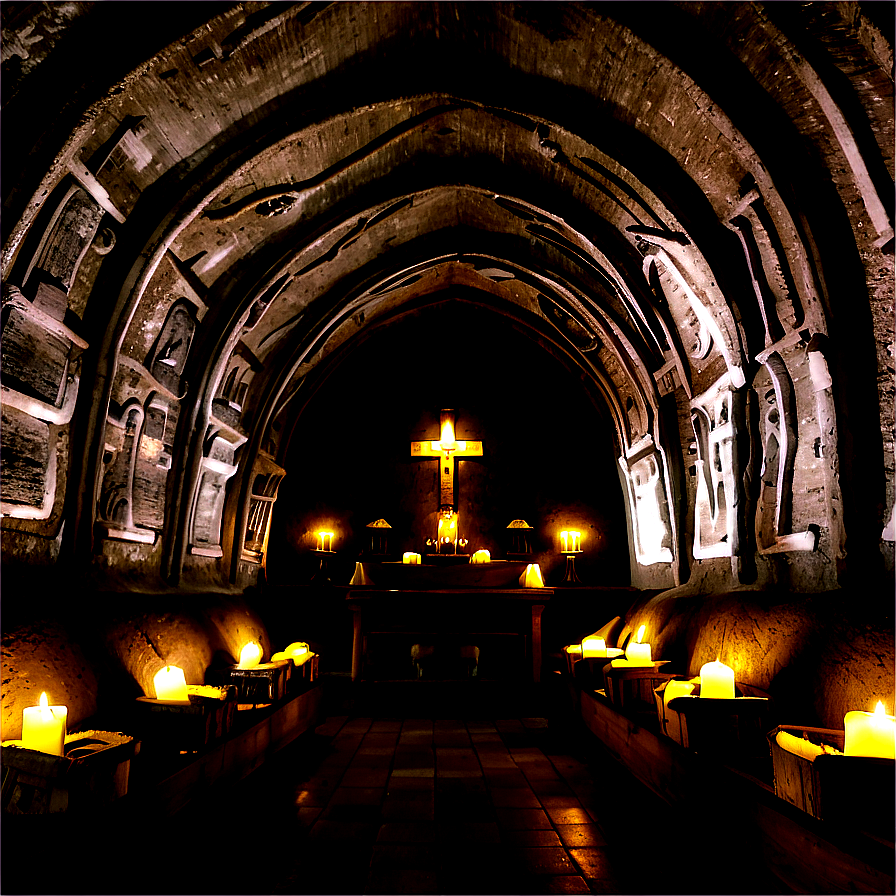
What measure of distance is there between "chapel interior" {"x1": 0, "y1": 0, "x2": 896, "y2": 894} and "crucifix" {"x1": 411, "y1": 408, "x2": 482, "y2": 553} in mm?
2332

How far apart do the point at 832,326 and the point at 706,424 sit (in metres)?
2.19

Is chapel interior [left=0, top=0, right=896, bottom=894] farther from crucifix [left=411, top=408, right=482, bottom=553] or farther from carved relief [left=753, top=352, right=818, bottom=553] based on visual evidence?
crucifix [left=411, top=408, right=482, bottom=553]

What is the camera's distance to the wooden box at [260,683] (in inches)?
176

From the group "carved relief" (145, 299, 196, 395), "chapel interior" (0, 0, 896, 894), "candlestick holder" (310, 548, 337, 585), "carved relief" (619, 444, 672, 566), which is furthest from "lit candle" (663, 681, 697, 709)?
"candlestick holder" (310, 548, 337, 585)

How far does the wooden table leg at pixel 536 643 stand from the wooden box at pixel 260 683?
3.07 m

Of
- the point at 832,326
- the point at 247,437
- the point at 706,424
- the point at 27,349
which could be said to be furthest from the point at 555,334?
the point at 27,349

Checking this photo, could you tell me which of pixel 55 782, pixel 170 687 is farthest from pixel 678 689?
pixel 55 782

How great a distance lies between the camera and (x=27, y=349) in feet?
13.4

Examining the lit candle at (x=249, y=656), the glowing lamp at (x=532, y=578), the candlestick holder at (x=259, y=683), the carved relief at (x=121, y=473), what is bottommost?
the candlestick holder at (x=259, y=683)

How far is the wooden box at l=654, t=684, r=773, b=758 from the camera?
2896 mm

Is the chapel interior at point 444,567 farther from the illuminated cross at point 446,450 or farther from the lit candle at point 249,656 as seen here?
the illuminated cross at point 446,450

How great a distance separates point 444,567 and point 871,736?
5.37m

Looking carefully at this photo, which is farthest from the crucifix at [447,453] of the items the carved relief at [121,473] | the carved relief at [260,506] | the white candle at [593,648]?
the carved relief at [121,473]

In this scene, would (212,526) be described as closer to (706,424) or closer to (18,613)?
(18,613)
